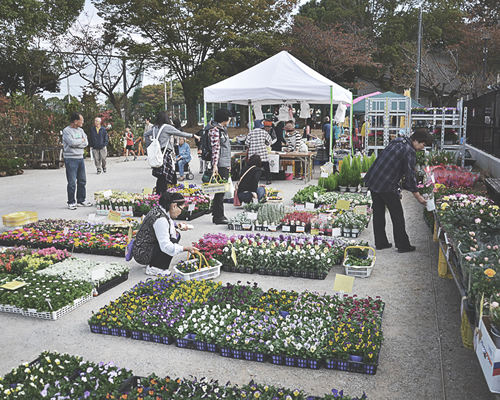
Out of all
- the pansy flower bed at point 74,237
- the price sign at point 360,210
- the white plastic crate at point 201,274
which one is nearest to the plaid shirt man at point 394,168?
Result: the price sign at point 360,210

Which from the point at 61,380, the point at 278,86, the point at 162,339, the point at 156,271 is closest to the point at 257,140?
the point at 278,86

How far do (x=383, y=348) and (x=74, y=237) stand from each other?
511 centimetres

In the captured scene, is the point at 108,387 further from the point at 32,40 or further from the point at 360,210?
the point at 32,40

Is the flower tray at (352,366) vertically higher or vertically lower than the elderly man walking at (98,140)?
lower

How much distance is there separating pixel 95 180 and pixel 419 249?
35.2ft

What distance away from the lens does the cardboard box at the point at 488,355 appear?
264 centimetres

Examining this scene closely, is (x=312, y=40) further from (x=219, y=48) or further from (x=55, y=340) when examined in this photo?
(x=55, y=340)

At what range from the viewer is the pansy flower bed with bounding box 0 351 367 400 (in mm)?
3051

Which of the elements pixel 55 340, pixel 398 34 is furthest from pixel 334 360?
pixel 398 34

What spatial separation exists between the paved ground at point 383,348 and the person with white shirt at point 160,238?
12.0 inches

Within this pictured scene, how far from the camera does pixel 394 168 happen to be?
6363 millimetres

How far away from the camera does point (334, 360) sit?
12.1 ft

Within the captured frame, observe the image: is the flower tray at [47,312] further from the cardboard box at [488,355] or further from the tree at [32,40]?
the tree at [32,40]

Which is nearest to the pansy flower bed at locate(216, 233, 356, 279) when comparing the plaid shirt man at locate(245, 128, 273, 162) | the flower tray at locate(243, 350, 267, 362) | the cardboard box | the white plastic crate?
the white plastic crate
